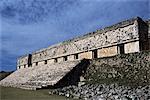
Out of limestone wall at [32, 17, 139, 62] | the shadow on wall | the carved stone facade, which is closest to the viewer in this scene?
the shadow on wall

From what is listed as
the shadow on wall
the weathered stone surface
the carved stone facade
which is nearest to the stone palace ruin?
the carved stone facade

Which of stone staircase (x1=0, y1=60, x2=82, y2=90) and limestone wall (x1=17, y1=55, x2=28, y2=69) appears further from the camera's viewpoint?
limestone wall (x1=17, y1=55, x2=28, y2=69)

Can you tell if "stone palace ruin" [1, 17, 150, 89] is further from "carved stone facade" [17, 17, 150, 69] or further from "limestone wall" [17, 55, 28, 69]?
"limestone wall" [17, 55, 28, 69]

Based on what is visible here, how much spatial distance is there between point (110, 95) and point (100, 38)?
972 centimetres

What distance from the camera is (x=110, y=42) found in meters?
17.5

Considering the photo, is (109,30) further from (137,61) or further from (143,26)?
(137,61)

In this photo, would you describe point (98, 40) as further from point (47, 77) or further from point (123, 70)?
point (123, 70)

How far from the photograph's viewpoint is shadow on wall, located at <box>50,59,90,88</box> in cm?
1443

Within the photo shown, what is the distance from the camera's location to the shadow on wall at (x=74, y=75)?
14.4 meters

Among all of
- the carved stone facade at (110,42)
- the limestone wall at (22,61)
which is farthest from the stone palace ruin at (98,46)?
the limestone wall at (22,61)

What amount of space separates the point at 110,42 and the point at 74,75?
4.14m

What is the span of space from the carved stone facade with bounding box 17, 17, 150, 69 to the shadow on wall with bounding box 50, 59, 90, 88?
2.10 m

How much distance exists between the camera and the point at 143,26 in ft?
52.5

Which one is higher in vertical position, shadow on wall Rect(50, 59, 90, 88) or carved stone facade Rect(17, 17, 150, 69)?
carved stone facade Rect(17, 17, 150, 69)
